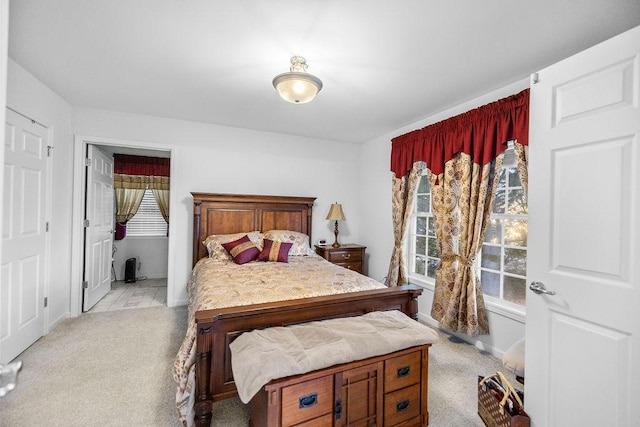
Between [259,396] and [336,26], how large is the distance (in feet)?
7.14

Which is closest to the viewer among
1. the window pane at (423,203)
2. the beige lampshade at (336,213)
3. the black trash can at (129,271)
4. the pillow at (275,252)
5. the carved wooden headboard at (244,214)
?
the pillow at (275,252)

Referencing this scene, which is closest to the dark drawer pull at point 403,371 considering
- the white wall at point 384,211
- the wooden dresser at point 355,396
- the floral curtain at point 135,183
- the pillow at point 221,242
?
the wooden dresser at point 355,396

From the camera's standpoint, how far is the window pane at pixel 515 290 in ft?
8.34

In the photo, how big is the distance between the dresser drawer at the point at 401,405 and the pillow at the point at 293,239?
7.37 ft

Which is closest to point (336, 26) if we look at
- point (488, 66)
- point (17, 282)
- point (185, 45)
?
point (185, 45)

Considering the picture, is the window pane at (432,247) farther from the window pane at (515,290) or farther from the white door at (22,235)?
the white door at (22,235)

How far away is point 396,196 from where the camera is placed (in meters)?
3.76

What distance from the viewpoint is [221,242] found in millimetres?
3453

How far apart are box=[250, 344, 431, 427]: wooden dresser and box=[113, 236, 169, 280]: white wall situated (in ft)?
14.8

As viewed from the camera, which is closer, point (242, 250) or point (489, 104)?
point (489, 104)

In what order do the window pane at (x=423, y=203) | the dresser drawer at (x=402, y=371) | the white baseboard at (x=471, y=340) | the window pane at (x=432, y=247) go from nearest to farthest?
the dresser drawer at (x=402, y=371)
the white baseboard at (x=471, y=340)
the window pane at (x=432, y=247)
the window pane at (x=423, y=203)

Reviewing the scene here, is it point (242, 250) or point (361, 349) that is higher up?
point (242, 250)

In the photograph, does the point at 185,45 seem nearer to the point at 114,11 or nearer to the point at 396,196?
the point at 114,11

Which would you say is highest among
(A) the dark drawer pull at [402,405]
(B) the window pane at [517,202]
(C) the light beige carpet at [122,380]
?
(B) the window pane at [517,202]
